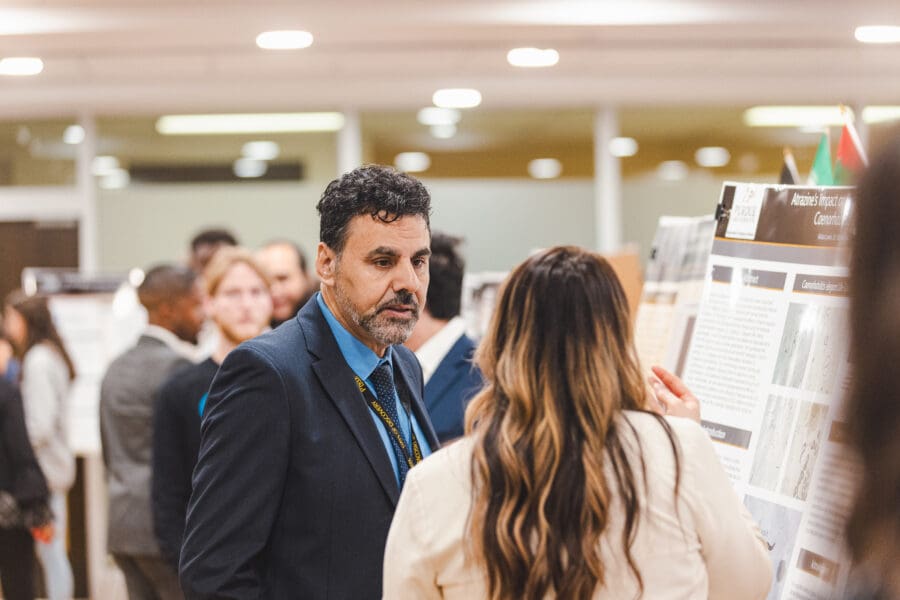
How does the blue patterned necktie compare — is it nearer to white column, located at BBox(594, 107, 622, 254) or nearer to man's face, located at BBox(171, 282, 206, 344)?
man's face, located at BBox(171, 282, 206, 344)

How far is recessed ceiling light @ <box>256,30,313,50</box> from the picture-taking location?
221 inches

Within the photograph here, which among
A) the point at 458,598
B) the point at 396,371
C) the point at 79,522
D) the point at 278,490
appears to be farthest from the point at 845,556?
the point at 79,522

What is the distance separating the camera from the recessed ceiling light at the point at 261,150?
7.32 meters

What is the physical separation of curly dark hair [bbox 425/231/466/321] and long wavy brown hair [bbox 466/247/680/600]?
165cm

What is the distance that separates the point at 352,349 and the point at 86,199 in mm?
5904

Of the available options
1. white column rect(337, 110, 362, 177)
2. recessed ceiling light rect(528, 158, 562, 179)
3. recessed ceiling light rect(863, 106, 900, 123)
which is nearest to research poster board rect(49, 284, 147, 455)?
white column rect(337, 110, 362, 177)

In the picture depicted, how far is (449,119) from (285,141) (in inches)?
45.8

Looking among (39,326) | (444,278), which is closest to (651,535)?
(444,278)

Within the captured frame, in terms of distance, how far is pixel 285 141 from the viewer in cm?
730

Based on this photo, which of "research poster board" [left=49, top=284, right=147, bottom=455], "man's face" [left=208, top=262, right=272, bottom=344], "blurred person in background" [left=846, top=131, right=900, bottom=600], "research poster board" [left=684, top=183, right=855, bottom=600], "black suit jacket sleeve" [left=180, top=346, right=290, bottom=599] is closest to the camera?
"blurred person in background" [left=846, top=131, right=900, bottom=600]

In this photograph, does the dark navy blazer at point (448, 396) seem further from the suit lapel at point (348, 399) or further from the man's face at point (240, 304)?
the suit lapel at point (348, 399)

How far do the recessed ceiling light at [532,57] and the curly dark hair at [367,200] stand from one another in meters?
4.41

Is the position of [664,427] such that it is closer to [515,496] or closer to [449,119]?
[515,496]

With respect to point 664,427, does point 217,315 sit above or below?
below
